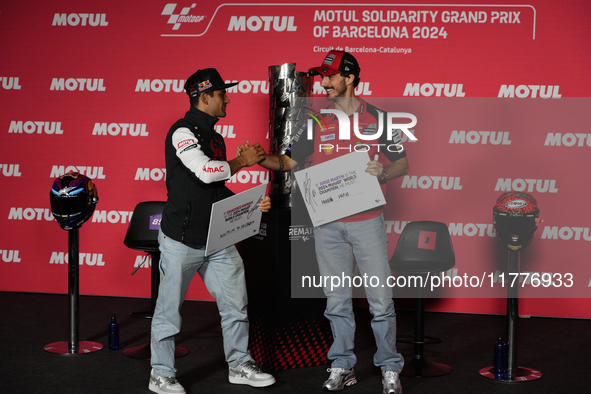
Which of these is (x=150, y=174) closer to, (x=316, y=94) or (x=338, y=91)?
(x=316, y=94)

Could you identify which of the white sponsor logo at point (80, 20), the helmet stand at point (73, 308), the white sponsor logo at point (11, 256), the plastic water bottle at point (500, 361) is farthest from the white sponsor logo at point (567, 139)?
the white sponsor logo at point (11, 256)

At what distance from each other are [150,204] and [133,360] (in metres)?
1.13

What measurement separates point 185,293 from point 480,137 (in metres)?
2.80

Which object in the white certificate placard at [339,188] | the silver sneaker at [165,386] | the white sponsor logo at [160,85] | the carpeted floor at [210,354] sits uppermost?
the white sponsor logo at [160,85]

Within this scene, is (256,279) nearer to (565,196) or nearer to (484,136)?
(484,136)

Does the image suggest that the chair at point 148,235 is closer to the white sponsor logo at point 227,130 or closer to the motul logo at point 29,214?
the white sponsor logo at point 227,130

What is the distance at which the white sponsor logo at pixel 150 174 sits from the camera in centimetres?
488

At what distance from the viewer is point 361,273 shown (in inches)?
113

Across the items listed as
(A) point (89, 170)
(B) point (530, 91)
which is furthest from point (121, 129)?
(B) point (530, 91)

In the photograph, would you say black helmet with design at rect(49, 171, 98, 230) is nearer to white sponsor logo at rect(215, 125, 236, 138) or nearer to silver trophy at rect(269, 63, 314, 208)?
silver trophy at rect(269, 63, 314, 208)

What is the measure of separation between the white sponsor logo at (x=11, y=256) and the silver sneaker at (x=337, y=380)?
136 inches

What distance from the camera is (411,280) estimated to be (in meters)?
4.81

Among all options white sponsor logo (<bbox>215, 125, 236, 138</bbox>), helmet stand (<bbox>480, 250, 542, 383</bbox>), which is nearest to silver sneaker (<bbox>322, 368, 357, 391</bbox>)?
helmet stand (<bbox>480, 250, 542, 383</bbox>)

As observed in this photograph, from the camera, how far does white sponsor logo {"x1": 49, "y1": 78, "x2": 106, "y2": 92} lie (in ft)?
16.1
